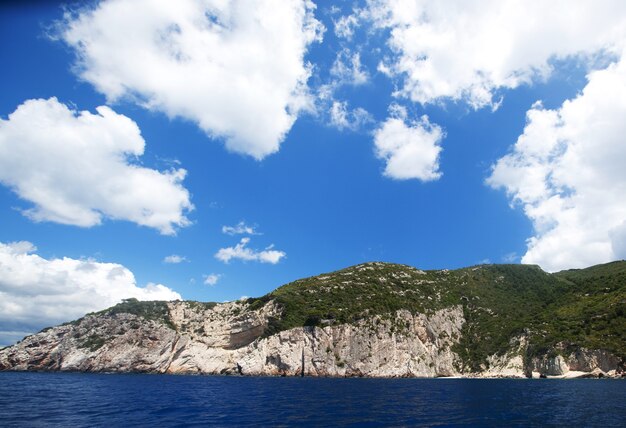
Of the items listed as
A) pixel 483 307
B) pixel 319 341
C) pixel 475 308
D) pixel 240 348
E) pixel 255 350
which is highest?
pixel 483 307

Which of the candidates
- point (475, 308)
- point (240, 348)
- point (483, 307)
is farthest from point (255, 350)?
point (483, 307)

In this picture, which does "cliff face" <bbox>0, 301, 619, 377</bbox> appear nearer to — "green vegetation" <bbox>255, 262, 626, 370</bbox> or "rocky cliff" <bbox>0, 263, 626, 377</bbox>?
"rocky cliff" <bbox>0, 263, 626, 377</bbox>

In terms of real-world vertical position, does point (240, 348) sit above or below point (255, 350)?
Result: above

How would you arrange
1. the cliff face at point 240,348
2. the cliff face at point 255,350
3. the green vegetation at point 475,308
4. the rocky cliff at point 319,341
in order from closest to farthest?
the green vegetation at point 475,308, the rocky cliff at point 319,341, the cliff face at point 255,350, the cliff face at point 240,348

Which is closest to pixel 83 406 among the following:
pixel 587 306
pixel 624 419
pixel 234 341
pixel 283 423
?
pixel 283 423

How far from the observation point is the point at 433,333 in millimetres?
164375

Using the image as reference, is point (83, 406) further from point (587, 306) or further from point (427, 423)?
point (587, 306)

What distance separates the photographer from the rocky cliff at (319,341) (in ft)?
449

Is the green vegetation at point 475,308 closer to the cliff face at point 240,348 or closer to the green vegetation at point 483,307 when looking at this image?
the green vegetation at point 483,307

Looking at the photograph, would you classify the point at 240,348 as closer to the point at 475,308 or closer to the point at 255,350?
the point at 255,350

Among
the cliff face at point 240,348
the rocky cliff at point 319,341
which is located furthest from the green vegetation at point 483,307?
the cliff face at point 240,348

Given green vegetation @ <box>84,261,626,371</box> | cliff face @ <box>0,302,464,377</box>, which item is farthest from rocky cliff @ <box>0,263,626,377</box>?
green vegetation @ <box>84,261,626,371</box>

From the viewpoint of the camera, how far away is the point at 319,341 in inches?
5546

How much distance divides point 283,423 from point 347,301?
134 m
